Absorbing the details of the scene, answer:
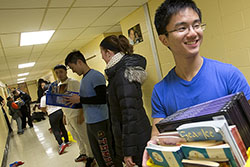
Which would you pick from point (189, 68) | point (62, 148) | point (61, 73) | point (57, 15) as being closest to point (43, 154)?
point (62, 148)

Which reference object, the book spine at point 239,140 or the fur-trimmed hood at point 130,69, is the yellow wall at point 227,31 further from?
the book spine at point 239,140

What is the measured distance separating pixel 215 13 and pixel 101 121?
73.1 inches

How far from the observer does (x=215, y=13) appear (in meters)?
2.01

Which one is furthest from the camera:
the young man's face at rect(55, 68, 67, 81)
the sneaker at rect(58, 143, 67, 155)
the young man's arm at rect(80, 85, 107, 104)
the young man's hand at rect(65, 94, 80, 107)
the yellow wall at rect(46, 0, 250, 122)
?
the sneaker at rect(58, 143, 67, 155)

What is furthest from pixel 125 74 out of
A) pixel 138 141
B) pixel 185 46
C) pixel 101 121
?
pixel 101 121

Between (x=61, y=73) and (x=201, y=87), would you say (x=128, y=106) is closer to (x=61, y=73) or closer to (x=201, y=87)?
(x=201, y=87)

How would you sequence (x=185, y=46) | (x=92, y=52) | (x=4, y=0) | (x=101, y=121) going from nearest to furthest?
(x=185, y=46) → (x=4, y=0) → (x=101, y=121) → (x=92, y=52)

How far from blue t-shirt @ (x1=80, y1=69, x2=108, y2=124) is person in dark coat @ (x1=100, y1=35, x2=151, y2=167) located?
42 cm

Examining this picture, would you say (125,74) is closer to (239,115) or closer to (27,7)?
(239,115)

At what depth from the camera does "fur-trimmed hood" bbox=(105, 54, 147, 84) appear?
55.6 inches

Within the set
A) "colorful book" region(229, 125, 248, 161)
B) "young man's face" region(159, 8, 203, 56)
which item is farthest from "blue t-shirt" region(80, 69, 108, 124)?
"colorful book" region(229, 125, 248, 161)

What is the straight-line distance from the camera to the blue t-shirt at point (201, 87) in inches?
29.5

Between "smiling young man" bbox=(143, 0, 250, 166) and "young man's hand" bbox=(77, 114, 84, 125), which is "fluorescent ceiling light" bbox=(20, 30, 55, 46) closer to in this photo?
"young man's hand" bbox=(77, 114, 84, 125)

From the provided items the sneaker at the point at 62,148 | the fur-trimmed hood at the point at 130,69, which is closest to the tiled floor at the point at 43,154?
the sneaker at the point at 62,148
